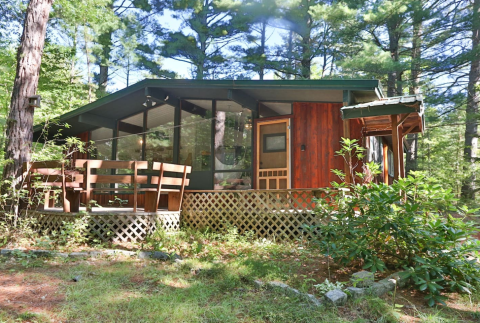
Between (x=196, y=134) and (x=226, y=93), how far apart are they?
1390 millimetres

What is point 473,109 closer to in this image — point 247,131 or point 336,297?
point 247,131

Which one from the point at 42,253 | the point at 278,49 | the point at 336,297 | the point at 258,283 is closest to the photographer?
the point at 336,297

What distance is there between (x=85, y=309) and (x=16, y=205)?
376 centimetres

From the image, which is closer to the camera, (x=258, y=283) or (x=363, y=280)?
(x=363, y=280)

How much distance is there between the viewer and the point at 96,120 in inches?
377

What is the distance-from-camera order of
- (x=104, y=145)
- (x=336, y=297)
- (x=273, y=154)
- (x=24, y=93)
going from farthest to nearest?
(x=104, y=145)
(x=273, y=154)
(x=24, y=93)
(x=336, y=297)

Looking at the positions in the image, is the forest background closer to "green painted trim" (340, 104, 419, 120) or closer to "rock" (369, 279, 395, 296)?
"green painted trim" (340, 104, 419, 120)

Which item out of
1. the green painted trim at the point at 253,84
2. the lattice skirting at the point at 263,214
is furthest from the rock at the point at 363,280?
the green painted trim at the point at 253,84

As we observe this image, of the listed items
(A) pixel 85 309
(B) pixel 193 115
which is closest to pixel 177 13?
(B) pixel 193 115

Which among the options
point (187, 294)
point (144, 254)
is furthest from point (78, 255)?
point (187, 294)

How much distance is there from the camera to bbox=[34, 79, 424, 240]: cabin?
6711 mm

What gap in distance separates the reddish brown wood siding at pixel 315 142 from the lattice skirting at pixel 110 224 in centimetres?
323

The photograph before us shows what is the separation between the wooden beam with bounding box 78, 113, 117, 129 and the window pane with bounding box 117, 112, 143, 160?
255 millimetres

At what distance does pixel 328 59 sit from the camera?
1933 cm
